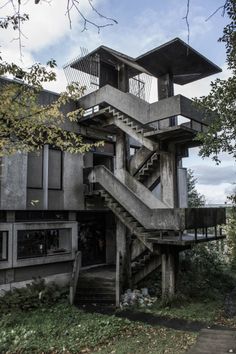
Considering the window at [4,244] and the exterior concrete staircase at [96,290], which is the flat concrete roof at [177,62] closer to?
the window at [4,244]

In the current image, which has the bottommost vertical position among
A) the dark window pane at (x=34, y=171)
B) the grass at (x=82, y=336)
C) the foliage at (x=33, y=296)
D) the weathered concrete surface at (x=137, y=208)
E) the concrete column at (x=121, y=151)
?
the grass at (x=82, y=336)

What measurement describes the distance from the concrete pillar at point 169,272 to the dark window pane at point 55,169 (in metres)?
5.20

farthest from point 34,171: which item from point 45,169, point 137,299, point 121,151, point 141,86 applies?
point 141,86

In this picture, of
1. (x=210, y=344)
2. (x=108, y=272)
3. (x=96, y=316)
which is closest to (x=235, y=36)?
(x=210, y=344)

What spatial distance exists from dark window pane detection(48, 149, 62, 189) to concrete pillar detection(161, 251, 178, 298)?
17.1ft

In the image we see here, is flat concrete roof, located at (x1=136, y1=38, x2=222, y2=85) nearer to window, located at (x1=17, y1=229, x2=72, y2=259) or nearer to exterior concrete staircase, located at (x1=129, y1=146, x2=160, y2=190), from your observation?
exterior concrete staircase, located at (x1=129, y1=146, x2=160, y2=190)

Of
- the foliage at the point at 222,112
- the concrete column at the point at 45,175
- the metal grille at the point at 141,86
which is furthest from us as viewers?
the metal grille at the point at 141,86

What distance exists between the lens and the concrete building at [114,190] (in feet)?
38.4

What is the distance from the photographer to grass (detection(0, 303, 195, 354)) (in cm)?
743

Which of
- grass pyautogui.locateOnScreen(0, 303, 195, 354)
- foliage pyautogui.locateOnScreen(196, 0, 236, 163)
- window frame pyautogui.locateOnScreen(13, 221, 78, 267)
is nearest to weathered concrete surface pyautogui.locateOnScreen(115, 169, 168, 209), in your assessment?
window frame pyautogui.locateOnScreen(13, 221, 78, 267)

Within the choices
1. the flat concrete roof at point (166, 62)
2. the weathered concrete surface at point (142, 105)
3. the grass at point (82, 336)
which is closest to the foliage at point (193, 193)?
the flat concrete roof at point (166, 62)

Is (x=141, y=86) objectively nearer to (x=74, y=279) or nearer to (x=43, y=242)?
(x=43, y=242)

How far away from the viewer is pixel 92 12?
3424 mm

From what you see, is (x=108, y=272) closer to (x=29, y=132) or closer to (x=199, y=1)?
(x=29, y=132)
